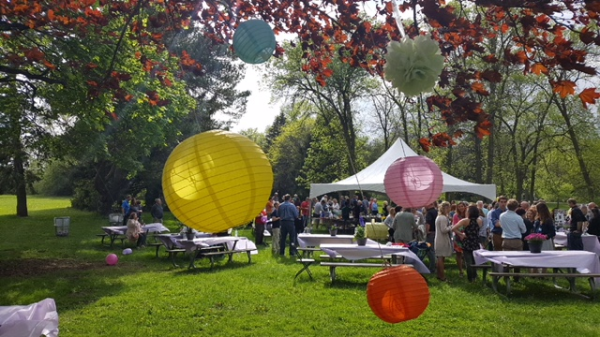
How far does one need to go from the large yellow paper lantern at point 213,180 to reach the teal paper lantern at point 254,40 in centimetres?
74

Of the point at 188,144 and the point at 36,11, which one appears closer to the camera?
the point at 188,144

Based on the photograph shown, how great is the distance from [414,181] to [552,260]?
5.52m

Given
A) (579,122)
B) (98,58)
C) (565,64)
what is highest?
(579,122)

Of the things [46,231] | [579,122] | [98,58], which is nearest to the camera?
[98,58]

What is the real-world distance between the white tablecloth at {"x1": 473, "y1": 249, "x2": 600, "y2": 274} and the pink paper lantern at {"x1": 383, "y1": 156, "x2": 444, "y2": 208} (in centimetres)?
489

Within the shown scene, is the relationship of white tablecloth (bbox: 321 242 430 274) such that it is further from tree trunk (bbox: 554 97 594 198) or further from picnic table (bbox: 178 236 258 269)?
tree trunk (bbox: 554 97 594 198)

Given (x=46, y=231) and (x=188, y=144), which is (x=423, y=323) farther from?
(x=46, y=231)

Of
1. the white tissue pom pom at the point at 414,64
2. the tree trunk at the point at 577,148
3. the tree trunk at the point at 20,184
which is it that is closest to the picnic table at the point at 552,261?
the white tissue pom pom at the point at 414,64

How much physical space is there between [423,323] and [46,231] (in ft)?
65.3

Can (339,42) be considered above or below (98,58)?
below

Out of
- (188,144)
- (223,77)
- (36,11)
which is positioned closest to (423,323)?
(188,144)

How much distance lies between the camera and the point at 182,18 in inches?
210

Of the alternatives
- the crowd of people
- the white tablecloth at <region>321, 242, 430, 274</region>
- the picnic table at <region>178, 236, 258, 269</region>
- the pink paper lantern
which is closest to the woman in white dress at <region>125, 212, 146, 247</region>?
the picnic table at <region>178, 236, 258, 269</region>

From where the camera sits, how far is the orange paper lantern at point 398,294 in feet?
9.56
